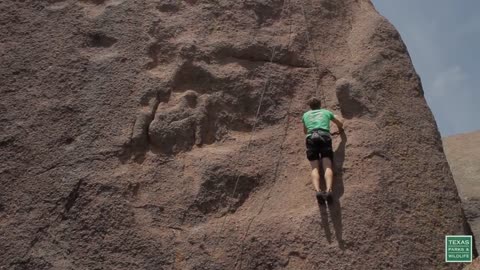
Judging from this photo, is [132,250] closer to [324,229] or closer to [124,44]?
[324,229]

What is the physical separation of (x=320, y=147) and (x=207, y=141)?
→ 116 cm

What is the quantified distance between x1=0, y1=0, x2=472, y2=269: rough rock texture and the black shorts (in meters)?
0.22

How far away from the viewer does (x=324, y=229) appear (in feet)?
18.0

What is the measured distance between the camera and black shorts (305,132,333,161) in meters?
5.80

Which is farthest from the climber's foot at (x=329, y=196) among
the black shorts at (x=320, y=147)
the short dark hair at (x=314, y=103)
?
the short dark hair at (x=314, y=103)

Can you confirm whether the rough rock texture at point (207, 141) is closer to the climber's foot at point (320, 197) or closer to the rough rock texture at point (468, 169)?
the climber's foot at point (320, 197)

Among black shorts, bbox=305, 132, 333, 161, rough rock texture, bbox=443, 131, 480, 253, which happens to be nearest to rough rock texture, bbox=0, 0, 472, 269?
black shorts, bbox=305, 132, 333, 161

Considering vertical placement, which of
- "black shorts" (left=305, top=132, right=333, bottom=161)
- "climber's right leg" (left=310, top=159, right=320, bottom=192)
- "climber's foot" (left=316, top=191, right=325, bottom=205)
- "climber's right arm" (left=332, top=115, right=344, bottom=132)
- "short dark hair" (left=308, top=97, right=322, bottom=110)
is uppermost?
"short dark hair" (left=308, top=97, right=322, bottom=110)

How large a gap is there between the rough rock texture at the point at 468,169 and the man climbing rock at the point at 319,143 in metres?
3.17

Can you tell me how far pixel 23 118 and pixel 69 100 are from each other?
0.48 m

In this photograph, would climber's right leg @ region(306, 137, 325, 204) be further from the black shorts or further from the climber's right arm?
the climber's right arm

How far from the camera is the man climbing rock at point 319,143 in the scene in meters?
5.65

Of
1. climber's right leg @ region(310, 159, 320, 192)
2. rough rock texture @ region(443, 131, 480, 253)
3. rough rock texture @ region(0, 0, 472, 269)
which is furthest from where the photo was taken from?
rough rock texture @ region(443, 131, 480, 253)

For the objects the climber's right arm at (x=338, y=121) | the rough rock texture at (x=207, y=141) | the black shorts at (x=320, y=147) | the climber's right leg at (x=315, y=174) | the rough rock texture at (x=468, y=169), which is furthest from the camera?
the rough rock texture at (x=468, y=169)
